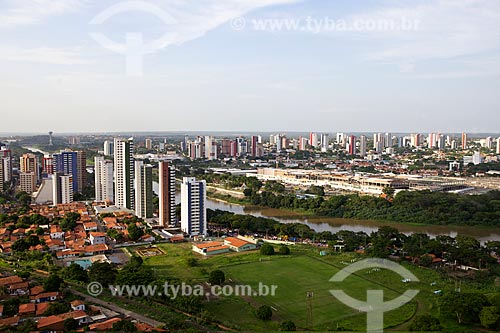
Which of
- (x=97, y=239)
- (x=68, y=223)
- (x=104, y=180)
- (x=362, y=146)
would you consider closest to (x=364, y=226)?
(x=97, y=239)

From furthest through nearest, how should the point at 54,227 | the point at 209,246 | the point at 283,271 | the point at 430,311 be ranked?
1. the point at 54,227
2. the point at 209,246
3. the point at 283,271
4. the point at 430,311

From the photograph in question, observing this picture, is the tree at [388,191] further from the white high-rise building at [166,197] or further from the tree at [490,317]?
the tree at [490,317]

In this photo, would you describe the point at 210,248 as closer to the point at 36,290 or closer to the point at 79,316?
the point at 36,290

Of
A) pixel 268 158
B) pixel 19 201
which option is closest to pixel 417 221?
pixel 19 201

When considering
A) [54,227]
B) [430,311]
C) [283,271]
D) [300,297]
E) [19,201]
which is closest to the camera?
[430,311]

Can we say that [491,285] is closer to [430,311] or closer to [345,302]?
[430,311]

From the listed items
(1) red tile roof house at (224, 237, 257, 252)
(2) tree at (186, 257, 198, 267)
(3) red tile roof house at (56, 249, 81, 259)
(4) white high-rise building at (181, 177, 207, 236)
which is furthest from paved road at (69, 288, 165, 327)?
(4) white high-rise building at (181, 177, 207, 236)

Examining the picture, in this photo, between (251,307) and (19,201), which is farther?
(19,201)
